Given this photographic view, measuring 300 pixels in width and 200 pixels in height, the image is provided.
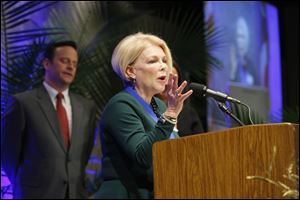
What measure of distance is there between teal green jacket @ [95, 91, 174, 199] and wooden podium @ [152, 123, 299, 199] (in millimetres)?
656

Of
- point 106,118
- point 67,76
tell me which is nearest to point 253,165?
point 106,118

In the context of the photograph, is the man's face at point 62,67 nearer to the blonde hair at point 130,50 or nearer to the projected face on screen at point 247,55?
the projected face on screen at point 247,55

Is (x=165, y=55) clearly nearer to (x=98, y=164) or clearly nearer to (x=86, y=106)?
(x=86, y=106)

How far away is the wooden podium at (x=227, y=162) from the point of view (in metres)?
1.86

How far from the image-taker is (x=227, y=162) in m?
1.95

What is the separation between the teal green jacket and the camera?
2.76 meters

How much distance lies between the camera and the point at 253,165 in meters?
1.91

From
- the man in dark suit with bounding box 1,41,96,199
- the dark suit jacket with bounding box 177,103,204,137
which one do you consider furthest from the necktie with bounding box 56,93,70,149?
the dark suit jacket with bounding box 177,103,204,137

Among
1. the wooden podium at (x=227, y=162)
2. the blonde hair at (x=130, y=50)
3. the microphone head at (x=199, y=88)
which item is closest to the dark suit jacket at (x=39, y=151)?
the blonde hair at (x=130, y=50)

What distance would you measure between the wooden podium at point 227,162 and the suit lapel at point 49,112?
267 cm

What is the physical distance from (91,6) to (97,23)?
0.18 m

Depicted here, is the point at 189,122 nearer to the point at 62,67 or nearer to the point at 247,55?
the point at 62,67

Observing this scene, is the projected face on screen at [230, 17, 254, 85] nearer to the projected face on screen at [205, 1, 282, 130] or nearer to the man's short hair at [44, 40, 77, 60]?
the projected face on screen at [205, 1, 282, 130]

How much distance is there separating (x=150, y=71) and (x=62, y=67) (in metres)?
2.07
